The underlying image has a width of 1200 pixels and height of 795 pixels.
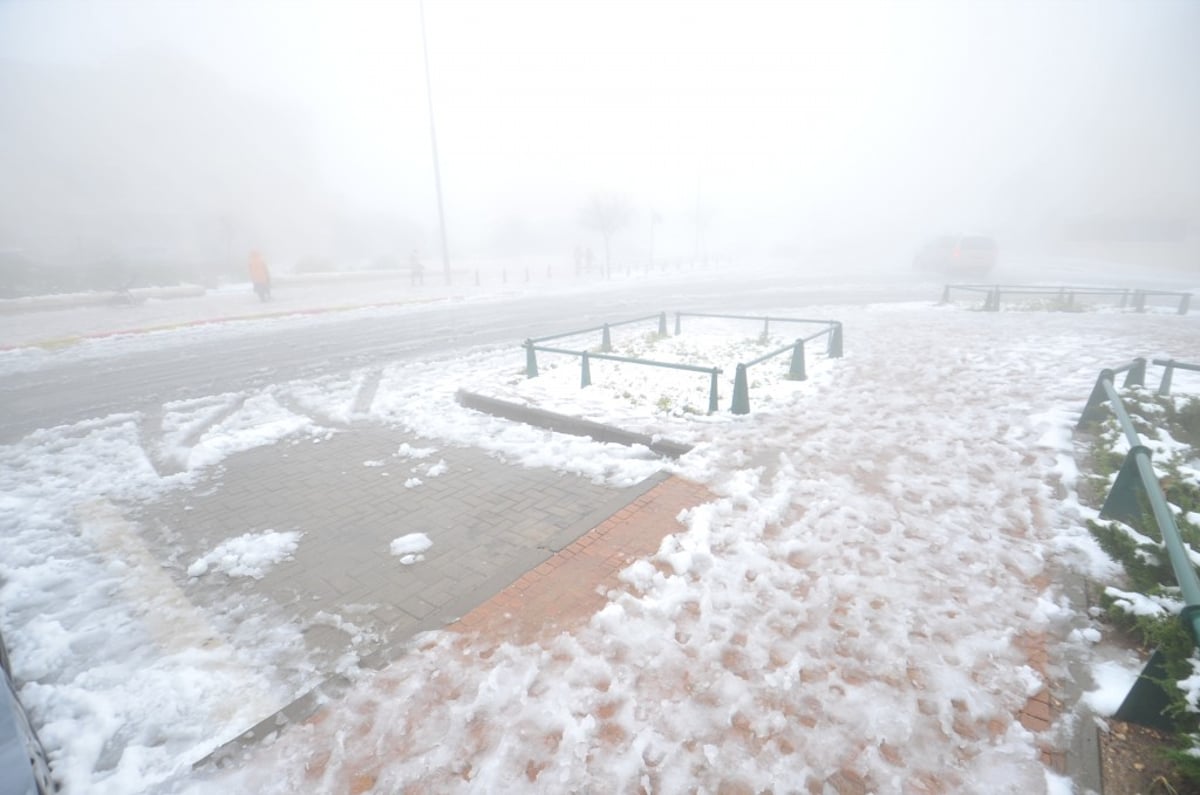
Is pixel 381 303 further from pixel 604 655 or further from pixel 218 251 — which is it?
pixel 218 251

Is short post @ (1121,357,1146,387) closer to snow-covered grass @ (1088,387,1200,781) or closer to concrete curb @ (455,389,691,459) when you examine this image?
snow-covered grass @ (1088,387,1200,781)

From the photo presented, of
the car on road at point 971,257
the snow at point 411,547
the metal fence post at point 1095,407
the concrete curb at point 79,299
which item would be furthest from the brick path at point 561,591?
the car on road at point 971,257

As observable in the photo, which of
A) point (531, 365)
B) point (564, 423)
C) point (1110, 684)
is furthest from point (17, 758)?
point (531, 365)

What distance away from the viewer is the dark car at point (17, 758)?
193 cm

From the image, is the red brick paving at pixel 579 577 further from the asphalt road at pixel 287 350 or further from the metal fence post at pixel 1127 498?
the asphalt road at pixel 287 350

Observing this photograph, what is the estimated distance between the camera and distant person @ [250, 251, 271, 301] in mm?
21016

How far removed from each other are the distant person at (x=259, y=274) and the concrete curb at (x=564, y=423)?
55.8ft

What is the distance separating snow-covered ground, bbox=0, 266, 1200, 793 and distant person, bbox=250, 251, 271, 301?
16309mm

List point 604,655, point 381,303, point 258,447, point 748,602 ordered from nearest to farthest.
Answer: point 604,655 → point 748,602 → point 258,447 → point 381,303

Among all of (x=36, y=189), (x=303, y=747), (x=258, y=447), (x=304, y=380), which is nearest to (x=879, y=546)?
(x=303, y=747)

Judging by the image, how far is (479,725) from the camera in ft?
9.37

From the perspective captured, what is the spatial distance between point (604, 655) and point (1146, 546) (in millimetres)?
3806

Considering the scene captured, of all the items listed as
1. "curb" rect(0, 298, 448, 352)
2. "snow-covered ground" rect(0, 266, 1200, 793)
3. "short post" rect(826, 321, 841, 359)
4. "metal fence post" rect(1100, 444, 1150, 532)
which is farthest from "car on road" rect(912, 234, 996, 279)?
"metal fence post" rect(1100, 444, 1150, 532)

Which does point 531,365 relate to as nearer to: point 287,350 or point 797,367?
point 797,367
